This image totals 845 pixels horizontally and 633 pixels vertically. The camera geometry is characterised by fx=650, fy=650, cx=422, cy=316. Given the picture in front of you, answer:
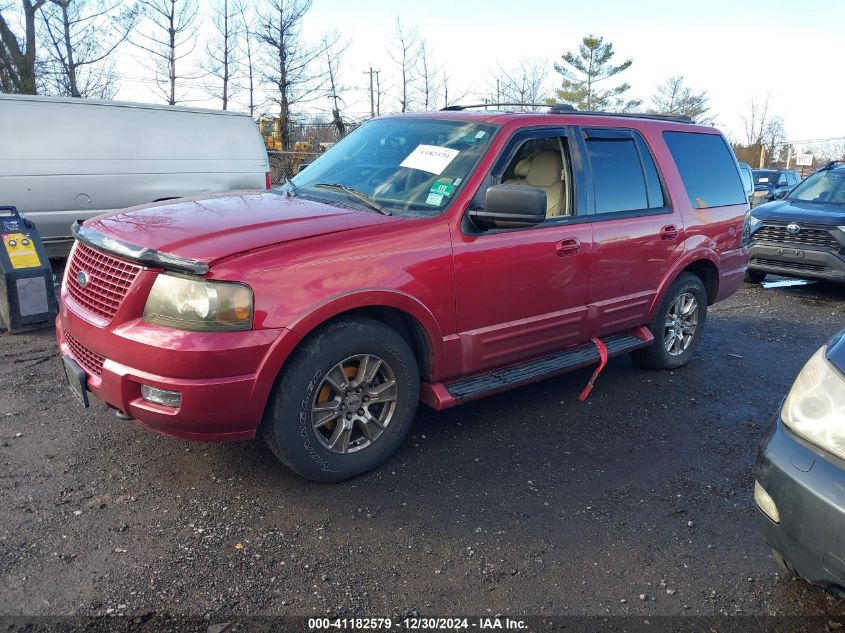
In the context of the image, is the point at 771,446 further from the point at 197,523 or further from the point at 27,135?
the point at 27,135

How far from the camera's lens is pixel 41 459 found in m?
3.54

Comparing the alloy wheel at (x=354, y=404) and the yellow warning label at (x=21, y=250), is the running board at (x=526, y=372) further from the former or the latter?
the yellow warning label at (x=21, y=250)

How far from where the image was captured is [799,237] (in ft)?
29.0

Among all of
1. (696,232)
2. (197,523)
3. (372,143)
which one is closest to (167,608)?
(197,523)

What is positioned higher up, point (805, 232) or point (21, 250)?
point (21, 250)

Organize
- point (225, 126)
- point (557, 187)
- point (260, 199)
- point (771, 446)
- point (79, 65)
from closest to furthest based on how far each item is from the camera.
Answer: point (771, 446)
point (260, 199)
point (557, 187)
point (225, 126)
point (79, 65)

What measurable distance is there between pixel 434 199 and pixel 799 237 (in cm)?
725

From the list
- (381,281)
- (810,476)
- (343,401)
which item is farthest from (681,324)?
(810,476)

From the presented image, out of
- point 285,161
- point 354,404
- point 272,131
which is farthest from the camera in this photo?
Result: point 272,131

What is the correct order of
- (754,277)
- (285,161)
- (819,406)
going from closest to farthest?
(819,406) < (754,277) < (285,161)

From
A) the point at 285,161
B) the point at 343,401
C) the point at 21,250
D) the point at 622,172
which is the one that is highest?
the point at 285,161

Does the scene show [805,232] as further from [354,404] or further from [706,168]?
[354,404]

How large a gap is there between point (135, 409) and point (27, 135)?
625 cm

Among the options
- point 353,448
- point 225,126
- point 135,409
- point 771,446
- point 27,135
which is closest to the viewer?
point 771,446
